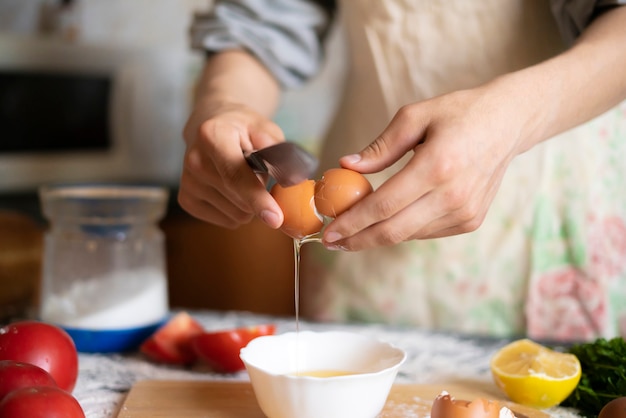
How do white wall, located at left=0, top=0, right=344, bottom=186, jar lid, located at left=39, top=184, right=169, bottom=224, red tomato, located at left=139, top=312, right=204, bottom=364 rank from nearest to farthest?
1. red tomato, located at left=139, top=312, right=204, bottom=364
2. jar lid, located at left=39, top=184, right=169, bottom=224
3. white wall, located at left=0, top=0, right=344, bottom=186

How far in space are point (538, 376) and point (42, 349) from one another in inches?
24.7

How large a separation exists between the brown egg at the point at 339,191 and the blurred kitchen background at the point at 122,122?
87cm

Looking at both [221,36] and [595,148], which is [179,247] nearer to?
[221,36]

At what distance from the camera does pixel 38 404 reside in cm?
73

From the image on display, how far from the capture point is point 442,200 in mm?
843

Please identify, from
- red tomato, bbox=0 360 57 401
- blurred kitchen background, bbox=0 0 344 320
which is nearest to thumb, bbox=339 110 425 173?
red tomato, bbox=0 360 57 401

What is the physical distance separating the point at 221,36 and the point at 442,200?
655 millimetres

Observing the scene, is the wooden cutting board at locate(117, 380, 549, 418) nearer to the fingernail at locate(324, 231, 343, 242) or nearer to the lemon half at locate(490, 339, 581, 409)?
the lemon half at locate(490, 339, 581, 409)

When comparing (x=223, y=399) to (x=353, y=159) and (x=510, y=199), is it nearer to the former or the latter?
(x=353, y=159)

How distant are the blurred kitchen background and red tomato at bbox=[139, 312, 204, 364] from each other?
0.45 m

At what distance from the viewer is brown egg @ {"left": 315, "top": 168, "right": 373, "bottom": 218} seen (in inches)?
33.9

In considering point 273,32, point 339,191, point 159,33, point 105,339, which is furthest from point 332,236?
point 159,33

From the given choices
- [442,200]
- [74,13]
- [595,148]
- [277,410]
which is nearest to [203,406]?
[277,410]

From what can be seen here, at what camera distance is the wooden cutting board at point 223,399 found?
3.02ft
